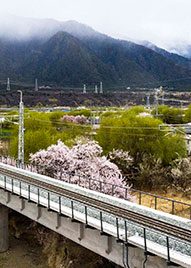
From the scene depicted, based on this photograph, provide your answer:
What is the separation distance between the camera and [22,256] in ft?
77.9

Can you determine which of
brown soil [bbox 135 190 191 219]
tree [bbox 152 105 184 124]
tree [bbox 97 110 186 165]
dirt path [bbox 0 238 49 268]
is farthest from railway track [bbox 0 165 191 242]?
tree [bbox 152 105 184 124]

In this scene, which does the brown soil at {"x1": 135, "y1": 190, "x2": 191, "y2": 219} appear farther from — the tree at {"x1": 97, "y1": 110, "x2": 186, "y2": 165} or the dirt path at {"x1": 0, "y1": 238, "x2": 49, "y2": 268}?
the dirt path at {"x1": 0, "y1": 238, "x2": 49, "y2": 268}

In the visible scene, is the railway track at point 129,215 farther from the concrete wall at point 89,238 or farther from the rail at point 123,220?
the concrete wall at point 89,238

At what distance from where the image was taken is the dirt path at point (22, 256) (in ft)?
74.1

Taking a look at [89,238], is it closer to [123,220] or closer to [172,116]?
[123,220]

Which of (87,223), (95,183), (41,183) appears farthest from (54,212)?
(95,183)

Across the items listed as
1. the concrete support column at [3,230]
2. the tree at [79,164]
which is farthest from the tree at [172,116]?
the concrete support column at [3,230]

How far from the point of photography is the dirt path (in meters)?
22.6

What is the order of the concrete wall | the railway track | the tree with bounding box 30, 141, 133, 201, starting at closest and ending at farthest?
the concrete wall
the railway track
the tree with bounding box 30, 141, 133, 201

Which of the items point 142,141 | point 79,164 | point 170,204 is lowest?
point 170,204

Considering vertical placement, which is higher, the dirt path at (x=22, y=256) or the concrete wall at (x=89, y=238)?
the concrete wall at (x=89, y=238)

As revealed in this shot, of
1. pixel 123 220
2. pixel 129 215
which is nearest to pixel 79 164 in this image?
pixel 129 215

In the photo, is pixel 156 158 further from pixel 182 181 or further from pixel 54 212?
pixel 54 212

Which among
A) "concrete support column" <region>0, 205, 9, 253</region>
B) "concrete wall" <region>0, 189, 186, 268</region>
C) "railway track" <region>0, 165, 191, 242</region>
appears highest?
"railway track" <region>0, 165, 191, 242</region>
